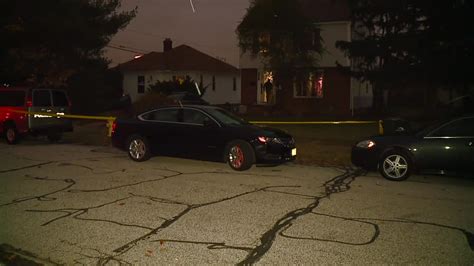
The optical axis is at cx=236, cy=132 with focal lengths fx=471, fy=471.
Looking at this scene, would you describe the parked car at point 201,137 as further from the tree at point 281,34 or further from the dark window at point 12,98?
the tree at point 281,34

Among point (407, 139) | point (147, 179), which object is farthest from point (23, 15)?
point (407, 139)

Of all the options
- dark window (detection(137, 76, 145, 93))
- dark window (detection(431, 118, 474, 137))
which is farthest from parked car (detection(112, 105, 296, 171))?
dark window (detection(137, 76, 145, 93))

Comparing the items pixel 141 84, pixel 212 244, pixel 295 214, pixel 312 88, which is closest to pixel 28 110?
pixel 295 214

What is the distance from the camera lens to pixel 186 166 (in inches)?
420

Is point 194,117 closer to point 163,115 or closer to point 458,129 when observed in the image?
point 163,115

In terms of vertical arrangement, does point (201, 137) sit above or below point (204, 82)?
below

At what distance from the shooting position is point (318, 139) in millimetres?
15820

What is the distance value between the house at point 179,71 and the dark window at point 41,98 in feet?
72.6

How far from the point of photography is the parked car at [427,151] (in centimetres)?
863

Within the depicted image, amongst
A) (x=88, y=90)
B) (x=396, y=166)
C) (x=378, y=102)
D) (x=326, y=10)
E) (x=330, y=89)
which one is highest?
(x=326, y=10)

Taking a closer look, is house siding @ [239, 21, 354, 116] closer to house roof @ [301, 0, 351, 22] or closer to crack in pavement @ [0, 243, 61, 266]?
house roof @ [301, 0, 351, 22]

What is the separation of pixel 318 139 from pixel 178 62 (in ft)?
86.1

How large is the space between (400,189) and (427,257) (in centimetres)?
361

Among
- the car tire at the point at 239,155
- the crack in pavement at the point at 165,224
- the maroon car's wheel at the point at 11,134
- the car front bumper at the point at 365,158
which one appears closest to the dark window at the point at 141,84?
the maroon car's wheel at the point at 11,134
